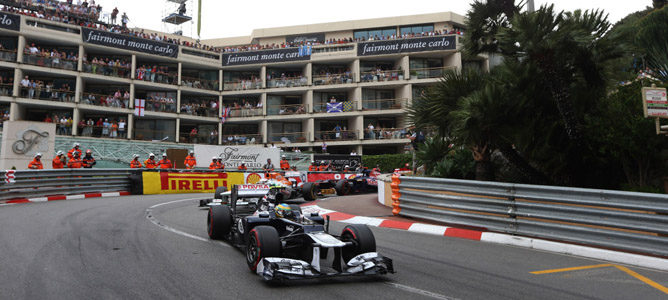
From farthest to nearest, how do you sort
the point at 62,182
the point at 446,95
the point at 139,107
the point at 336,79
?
the point at 336,79 < the point at 139,107 < the point at 62,182 < the point at 446,95

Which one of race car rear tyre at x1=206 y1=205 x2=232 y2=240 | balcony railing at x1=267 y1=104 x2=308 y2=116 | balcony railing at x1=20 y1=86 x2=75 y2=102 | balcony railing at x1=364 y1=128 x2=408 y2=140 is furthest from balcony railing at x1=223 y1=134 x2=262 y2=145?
race car rear tyre at x1=206 y1=205 x2=232 y2=240

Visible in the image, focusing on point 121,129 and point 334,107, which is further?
point 334,107

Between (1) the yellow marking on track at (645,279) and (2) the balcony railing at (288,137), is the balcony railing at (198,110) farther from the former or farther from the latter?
(1) the yellow marking on track at (645,279)

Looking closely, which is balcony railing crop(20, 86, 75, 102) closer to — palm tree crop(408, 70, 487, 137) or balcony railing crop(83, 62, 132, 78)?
balcony railing crop(83, 62, 132, 78)

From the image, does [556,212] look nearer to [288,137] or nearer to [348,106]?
[348,106]

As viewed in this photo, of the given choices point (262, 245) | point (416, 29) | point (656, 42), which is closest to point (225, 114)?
point (416, 29)

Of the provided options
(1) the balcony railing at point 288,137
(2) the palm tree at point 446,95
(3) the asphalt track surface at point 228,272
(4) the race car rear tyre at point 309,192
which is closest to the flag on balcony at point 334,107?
(1) the balcony railing at point 288,137

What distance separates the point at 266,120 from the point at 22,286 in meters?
34.9

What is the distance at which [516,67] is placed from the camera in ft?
28.7

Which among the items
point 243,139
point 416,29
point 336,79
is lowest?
point 243,139

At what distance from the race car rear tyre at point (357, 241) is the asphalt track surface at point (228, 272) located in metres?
0.39

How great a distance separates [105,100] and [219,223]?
3209 cm

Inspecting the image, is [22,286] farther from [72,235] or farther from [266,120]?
[266,120]

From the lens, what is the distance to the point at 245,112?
3894 cm
